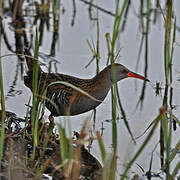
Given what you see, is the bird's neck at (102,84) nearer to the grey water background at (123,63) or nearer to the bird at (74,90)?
the bird at (74,90)

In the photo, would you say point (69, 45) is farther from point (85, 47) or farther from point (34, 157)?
point (34, 157)

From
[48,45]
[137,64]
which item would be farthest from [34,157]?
[48,45]

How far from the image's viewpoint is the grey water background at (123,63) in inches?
216

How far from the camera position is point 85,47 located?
7883 millimetres

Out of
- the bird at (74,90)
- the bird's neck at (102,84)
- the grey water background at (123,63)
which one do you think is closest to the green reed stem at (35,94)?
the grey water background at (123,63)

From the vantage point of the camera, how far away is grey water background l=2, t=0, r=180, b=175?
18.0 ft

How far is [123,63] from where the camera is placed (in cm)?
740

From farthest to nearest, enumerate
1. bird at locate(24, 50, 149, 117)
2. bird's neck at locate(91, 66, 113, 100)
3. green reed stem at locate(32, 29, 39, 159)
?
bird's neck at locate(91, 66, 113, 100), bird at locate(24, 50, 149, 117), green reed stem at locate(32, 29, 39, 159)

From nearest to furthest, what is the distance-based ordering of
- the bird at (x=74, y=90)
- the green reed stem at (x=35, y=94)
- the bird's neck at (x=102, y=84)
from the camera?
1. the green reed stem at (x=35, y=94)
2. the bird at (x=74, y=90)
3. the bird's neck at (x=102, y=84)

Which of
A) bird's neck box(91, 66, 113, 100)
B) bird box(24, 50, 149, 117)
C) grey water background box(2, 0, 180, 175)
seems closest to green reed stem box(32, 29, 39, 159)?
grey water background box(2, 0, 180, 175)

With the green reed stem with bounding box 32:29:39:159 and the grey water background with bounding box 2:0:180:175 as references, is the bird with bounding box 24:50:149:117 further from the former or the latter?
the green reed stem with bounding box 32:29:39:159

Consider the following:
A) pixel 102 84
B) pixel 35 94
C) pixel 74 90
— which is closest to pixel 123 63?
pixel 102 84

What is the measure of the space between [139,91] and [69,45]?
161cm

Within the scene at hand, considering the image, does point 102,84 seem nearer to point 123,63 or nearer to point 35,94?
point 35,94
